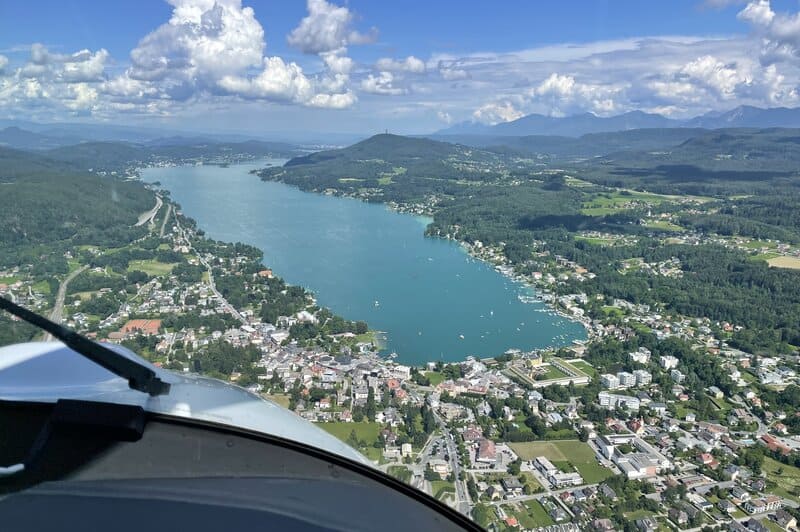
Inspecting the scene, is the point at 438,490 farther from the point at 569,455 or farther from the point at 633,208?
the point at 633,208

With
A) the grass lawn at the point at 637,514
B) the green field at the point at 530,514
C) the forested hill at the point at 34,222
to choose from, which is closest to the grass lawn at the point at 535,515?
the green field at the point at 530,514

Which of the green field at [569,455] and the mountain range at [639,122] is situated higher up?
the mountain range at [639,122]

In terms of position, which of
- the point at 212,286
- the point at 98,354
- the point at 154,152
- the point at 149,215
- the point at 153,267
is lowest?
the point at 212,286

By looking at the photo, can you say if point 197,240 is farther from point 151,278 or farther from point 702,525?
point 702,525

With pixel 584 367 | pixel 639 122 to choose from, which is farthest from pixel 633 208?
pixel 639 122

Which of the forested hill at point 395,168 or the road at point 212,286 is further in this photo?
Result: the forested hill at point 395,168

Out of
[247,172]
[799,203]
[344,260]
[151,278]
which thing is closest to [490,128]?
[247,172]

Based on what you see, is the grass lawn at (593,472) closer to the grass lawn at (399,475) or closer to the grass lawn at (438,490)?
the grass lawn at (438,490)
